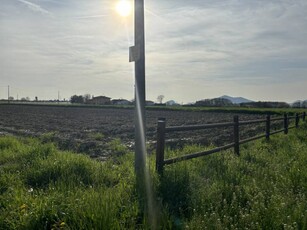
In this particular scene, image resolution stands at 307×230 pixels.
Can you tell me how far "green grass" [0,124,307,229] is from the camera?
320 centimetres

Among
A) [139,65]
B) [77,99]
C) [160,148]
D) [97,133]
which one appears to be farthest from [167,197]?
[77,99]

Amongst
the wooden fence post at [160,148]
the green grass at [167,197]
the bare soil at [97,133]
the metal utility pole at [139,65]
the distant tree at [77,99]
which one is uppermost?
the distant tree at [77,99]

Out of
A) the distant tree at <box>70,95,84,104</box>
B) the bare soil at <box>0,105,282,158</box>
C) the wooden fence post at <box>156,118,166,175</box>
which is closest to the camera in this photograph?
the wooden fence post at <box>156,118,166,175</box>

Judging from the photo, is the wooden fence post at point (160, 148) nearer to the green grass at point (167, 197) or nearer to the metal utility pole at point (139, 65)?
the green grass at point (167, 197)

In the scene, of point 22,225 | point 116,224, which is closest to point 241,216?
point 116,224

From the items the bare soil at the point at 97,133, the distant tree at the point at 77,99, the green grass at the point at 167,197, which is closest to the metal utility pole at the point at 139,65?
the green grass at the point at 167,197

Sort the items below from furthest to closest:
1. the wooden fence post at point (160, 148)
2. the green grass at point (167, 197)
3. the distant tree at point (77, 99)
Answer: the distant tree at point (77, 99) → the wooden fence post at point (160, 148) → the green grass at point (167, 197)

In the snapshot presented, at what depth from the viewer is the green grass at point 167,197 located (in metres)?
3.20

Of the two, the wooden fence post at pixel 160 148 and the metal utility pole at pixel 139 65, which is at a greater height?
the metal utility pole at pixel 139 65

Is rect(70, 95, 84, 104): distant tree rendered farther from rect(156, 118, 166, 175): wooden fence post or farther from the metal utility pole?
rect(156, 118, 166, 175): wooden fence post

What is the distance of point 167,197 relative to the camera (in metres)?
4.18

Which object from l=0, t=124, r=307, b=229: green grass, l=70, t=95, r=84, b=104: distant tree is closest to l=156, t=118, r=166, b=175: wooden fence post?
l=0, t=124, r=307, b=229: green grass

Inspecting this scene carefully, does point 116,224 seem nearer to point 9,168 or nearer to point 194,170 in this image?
point 194,170

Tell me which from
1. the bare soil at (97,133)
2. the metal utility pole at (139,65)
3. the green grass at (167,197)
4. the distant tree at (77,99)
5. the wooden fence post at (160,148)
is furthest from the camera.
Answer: the distant tree at (77,99)
